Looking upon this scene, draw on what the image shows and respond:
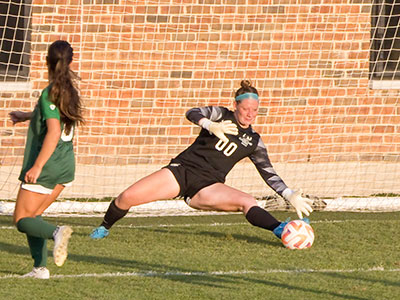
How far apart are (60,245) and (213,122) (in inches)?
84.0

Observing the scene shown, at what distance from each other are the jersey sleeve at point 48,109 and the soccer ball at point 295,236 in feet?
7.92

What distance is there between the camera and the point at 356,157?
1343 cm

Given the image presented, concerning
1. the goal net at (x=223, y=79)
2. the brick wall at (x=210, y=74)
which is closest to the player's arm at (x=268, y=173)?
the goal net at (x=223, y=79)

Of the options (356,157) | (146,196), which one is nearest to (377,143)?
(356,157)

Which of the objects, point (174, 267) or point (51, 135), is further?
point (174, 267)

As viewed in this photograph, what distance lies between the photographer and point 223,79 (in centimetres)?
1338

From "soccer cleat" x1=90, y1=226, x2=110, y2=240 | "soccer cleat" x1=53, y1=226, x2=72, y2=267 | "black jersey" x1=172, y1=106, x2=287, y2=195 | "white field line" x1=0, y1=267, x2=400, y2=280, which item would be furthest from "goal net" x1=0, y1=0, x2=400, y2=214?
"soccer cleat" x1=53, y1=226, x2=72, y2=267

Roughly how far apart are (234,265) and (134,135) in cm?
523

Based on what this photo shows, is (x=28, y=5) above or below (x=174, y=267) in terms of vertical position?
above

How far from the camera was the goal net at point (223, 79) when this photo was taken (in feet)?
42.4

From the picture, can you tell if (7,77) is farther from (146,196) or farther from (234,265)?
(234,265)

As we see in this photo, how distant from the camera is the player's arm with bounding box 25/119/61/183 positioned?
697 centimetres

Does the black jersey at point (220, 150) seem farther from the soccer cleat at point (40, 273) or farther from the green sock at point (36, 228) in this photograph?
the green sock at point (36, 228)

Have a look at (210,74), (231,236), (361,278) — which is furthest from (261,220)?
(210,74)
